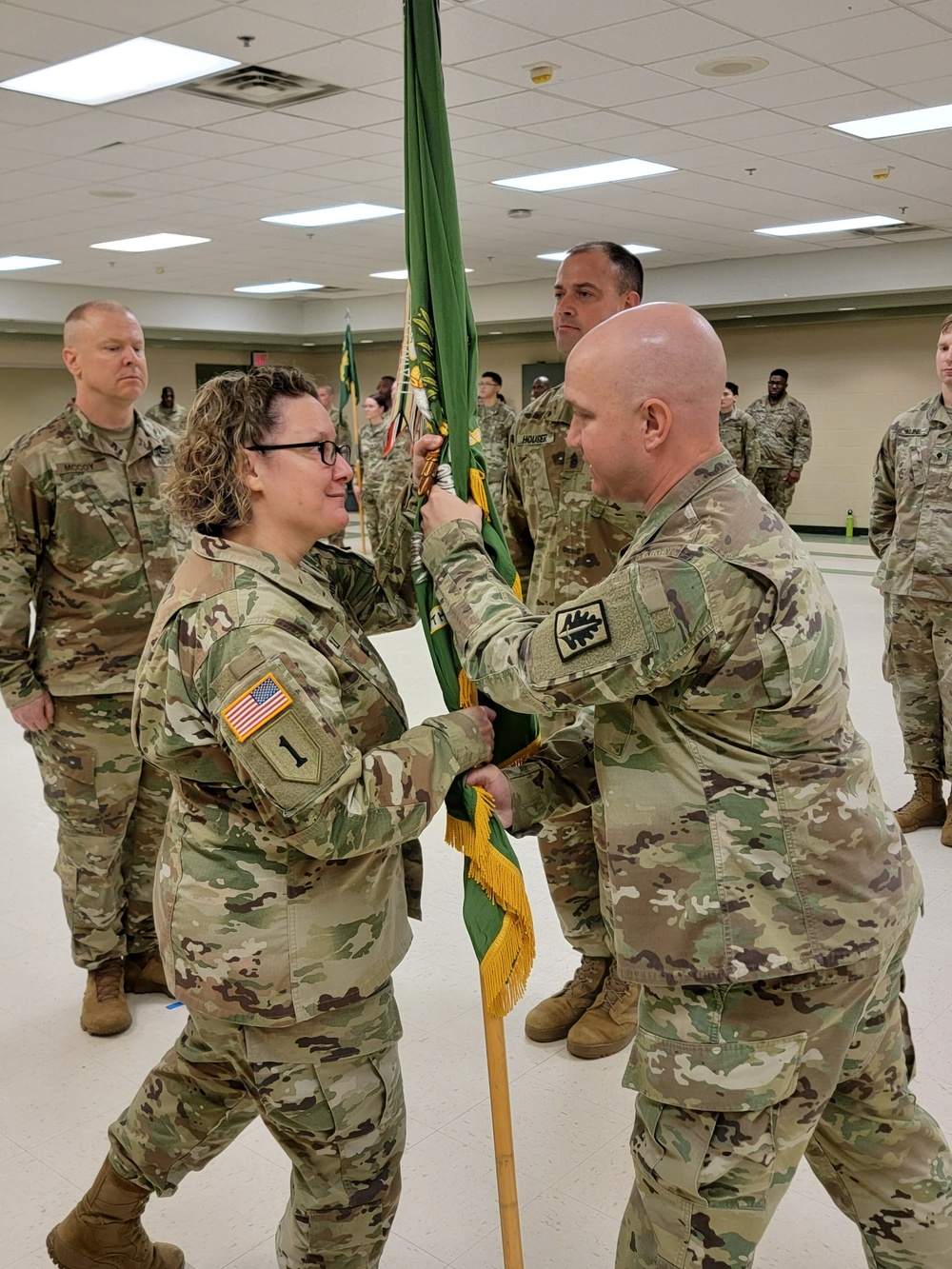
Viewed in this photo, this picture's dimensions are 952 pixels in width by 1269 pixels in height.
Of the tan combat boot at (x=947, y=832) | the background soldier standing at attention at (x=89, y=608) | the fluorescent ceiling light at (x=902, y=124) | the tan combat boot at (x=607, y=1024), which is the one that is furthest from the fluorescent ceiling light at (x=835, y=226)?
the tan combat boot at (x=607, y=1024)

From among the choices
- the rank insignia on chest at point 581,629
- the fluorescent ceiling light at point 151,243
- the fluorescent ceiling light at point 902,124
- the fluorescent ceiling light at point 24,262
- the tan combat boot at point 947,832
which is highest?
Result: the fluorescent ceiling light at point 24,262

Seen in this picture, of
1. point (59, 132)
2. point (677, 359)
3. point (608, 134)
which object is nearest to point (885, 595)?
point (677, 359)

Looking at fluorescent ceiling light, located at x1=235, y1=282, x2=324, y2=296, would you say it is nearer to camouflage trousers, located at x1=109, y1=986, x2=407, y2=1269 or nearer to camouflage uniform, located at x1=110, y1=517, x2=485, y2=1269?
camouflage uniform, located at x1=110, y1=517, x2=485, y2=1269

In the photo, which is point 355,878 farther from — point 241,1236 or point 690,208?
point 690,208

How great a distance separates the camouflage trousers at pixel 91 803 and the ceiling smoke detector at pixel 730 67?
15.2 feet

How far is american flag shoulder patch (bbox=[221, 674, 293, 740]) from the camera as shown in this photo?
1.63 meters

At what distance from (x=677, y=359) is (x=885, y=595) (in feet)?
11.8

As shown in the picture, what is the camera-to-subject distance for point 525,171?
847cm

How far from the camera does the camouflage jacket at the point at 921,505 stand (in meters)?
4.60

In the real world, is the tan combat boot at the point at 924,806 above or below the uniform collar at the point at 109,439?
below

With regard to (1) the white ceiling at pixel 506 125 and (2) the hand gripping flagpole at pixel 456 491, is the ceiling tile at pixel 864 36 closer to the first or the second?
(1) the white ceiling at pixel 506 125

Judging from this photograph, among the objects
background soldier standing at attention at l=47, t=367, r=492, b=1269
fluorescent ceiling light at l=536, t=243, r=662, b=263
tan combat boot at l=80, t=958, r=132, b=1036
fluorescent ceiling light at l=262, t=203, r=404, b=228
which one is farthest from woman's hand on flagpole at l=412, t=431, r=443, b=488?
fluorescent ceiling light at l=536, t=243, r=662, b=263

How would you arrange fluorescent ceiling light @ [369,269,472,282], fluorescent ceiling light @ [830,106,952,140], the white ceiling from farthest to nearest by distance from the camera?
fluorescent ceiling light @ [369,269,472,282] → fluorescent ceiling light @ [830,106,952,140] → the white ceiling

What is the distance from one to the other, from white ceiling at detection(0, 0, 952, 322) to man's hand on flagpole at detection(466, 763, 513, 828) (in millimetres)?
4179
